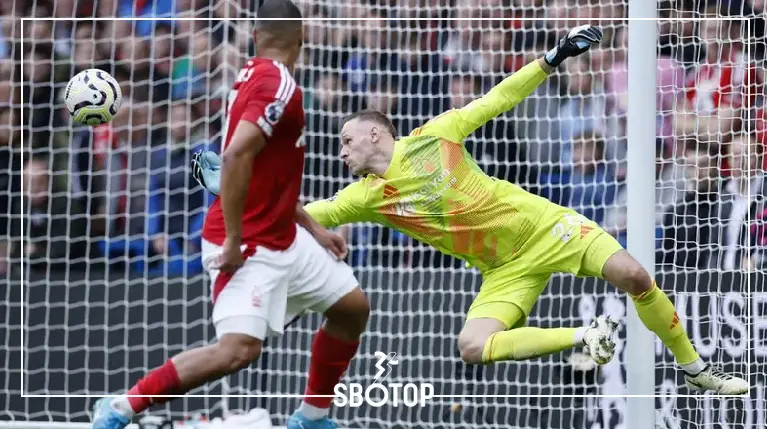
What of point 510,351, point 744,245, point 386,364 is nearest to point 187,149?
point 386,364

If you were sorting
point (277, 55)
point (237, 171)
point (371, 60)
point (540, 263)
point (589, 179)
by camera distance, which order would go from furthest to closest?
point (371, 60)
point (589, 179)
point (540, 263)
point (277, 55)
point (237, 171)

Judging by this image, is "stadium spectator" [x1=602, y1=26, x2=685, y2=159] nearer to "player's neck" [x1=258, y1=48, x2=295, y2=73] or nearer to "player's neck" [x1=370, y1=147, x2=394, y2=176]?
"player's neck" [x1=370, y1=147, x2=394, y2=176]

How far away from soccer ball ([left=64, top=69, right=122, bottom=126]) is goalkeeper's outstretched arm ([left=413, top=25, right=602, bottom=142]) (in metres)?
1.53

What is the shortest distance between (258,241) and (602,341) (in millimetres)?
1751

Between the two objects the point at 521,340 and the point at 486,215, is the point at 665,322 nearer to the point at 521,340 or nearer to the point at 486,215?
the point at 521,340

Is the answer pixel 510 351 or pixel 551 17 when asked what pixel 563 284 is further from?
pixel 510 351

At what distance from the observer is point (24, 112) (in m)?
8.49

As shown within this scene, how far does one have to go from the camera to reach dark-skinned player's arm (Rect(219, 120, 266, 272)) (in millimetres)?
4703

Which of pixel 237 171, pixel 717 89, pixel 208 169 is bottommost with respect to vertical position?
pixel 237 171

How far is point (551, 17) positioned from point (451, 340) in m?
2.29

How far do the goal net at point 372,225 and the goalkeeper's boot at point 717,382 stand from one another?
161 centimetres

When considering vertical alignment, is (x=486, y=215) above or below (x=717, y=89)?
below

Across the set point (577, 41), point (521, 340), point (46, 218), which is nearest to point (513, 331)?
point (521, 340)

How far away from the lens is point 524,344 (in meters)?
6.05
